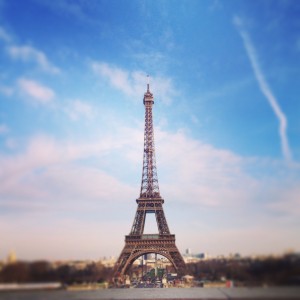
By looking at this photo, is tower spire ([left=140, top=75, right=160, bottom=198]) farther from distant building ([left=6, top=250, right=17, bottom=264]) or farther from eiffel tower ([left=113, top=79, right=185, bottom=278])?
distant building ([left=6, top=250, right=17, bottom=264])

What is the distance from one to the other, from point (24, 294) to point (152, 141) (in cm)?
5312

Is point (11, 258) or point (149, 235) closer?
point (11, 258)

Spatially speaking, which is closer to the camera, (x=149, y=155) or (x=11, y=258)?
(x=11, y=258)

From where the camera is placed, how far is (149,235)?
76.4 metres

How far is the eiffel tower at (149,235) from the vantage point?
74.6m

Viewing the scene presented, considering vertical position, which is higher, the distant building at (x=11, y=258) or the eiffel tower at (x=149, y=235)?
the eiffel tower at (x=149, y=235)

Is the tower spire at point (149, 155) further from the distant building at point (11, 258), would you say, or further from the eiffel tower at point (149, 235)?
the distant building at point (11, 258)

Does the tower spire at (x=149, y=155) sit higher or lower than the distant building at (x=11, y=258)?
higher

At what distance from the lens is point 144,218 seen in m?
78.1

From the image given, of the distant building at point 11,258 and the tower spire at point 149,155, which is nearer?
the distant building at point 11,258

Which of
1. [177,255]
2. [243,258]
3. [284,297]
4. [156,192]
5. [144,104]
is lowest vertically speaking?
[284,297]

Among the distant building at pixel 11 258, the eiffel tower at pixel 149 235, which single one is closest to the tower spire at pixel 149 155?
the eiffel tower at pixel 149 235

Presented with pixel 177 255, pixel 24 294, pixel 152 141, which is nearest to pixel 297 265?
pixel 24 294

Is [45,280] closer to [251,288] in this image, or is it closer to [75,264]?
[75,264]
